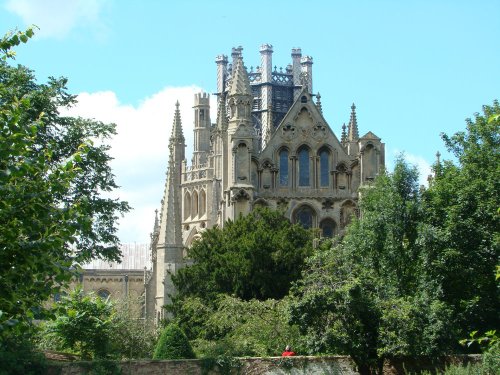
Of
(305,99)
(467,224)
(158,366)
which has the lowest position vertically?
(158,366)

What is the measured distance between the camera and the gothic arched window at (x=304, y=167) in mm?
71000

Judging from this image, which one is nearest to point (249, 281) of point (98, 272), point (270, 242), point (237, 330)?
point (270, 242)

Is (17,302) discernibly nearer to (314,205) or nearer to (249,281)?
(249,281)

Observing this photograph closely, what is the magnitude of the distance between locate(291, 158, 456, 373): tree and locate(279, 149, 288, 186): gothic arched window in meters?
26.0

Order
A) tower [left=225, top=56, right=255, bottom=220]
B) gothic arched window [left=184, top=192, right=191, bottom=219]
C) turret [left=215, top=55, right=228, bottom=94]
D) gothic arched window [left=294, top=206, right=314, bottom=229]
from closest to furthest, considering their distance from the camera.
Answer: tower [left=225, top=56, right=255, bottom=220] → gothic arched window [left=294, top=206, right=314, bottom=229] → gothic arched window [left=184, top=192, right=191, bottom=219] → turret [left=215, top=55, right=228, bottom=94]

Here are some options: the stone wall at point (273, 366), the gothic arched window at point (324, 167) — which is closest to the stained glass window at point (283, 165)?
the gothic arched window at point (324, 167)

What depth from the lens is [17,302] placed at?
66.6ft

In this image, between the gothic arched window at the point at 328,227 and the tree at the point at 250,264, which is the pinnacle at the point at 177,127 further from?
the tree at the point at 250,264

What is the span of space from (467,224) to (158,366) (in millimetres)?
13307

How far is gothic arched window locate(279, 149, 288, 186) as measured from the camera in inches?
2783

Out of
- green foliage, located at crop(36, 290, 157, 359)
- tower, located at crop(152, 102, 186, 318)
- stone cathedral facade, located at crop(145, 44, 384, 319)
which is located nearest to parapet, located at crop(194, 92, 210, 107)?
stone cathedral facade, located at crop(145, 44, 384, 319)

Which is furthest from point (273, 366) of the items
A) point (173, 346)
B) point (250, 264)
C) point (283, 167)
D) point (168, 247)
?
point (283, 167)

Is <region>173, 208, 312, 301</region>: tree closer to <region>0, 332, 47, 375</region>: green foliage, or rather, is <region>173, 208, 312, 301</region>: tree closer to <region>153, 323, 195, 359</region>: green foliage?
<region>153, 323, 195, 359</region>: green foliage

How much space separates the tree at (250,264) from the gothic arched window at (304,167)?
1485cm
